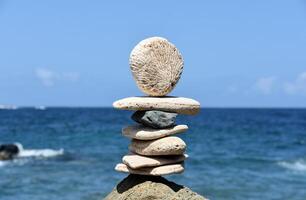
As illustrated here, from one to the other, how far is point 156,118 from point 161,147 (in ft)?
0.90

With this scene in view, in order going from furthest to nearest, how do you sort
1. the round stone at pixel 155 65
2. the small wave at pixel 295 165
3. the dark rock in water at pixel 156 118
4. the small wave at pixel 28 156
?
1. the small wave at pixel 28 156
2. the small wave at pixel 295 165
3. the dark rock in water at pixel 156 118
4. the round stone at pixel 155 65

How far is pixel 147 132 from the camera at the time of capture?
621 cm

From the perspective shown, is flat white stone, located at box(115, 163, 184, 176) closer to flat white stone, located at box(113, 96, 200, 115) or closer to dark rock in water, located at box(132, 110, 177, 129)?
dark rock in water, located at box(132, 110, 177, 129)

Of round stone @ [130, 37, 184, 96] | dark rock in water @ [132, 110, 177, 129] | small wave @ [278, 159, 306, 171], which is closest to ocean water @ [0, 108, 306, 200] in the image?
small wave @ [278, 159, 306, 171]

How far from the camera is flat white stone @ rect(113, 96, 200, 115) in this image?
6180mm

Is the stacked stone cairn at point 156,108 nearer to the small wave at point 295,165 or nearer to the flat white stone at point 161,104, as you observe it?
the flat white stone at point 161,104

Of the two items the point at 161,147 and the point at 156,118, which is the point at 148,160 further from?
the point at 156,118

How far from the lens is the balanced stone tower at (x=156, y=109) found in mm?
6133

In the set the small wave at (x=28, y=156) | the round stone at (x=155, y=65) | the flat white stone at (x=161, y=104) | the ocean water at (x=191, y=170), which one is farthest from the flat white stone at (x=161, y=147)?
the small wave at (x=28, y=156)

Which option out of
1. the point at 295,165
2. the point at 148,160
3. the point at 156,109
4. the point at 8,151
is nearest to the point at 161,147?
the point at 148,160

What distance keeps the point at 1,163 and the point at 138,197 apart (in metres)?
17.3

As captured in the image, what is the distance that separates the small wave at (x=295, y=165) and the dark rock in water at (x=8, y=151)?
9926mm

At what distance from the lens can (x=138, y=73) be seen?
6.15 metres

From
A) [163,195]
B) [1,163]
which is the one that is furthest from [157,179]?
[1,163]
